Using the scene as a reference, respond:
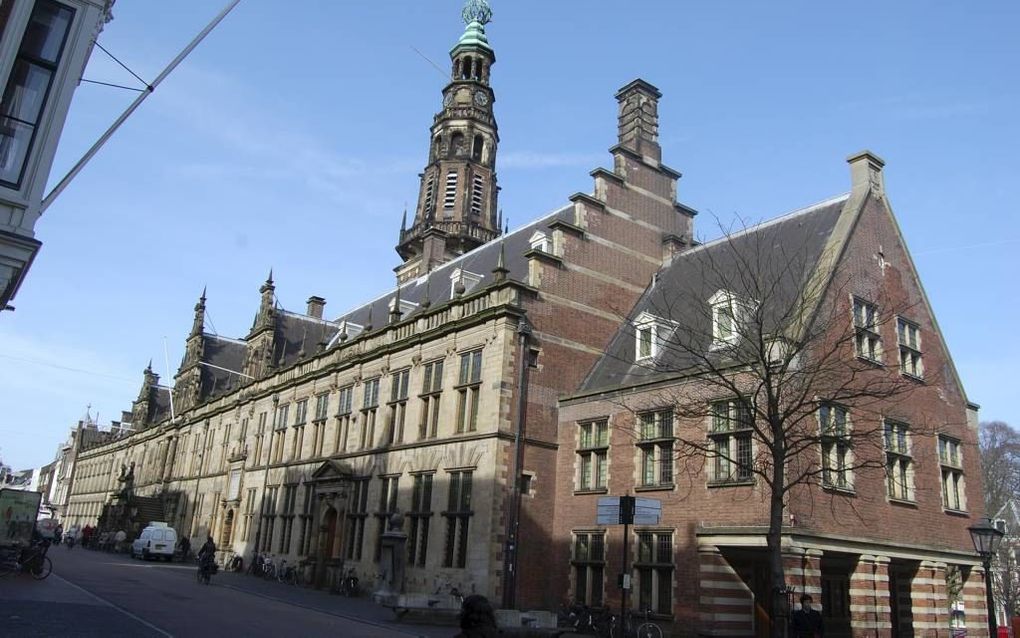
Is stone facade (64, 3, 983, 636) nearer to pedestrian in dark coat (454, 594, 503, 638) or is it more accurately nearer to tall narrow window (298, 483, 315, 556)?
tall narrow window (298, 483, 315, 556)

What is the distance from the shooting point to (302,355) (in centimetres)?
4369

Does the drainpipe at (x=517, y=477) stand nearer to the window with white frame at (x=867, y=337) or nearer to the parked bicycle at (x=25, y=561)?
the window with white frame at (x=867, y=337)

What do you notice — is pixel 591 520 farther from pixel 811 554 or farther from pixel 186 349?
pixel 186 349

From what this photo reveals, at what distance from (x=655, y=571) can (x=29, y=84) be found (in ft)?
65.7

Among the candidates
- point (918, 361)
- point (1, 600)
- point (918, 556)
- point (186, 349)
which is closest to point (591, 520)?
point (918, 556)

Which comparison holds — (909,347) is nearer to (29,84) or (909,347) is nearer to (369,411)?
(369,411)

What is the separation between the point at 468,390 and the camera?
29484mm

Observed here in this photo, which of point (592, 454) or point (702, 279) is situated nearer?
point (592, 454)

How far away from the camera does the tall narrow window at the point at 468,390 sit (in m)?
28.9

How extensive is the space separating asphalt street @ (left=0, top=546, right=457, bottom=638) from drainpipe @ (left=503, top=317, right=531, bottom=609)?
3.98m

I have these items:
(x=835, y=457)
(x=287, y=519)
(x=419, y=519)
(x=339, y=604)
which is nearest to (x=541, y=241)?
(x=419, y=519)

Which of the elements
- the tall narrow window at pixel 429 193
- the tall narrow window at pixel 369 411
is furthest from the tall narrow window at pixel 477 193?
the tall narrow window at pixel 369 411

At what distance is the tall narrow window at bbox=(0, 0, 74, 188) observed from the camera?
31.4 ft

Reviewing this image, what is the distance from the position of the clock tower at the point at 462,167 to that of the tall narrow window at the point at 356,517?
73.5ft
